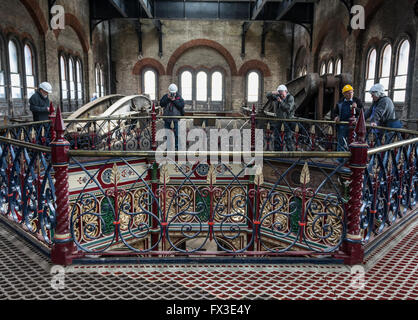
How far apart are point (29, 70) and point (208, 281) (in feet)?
36.6

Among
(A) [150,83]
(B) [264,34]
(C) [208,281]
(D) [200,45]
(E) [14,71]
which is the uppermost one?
(B) [264,34]

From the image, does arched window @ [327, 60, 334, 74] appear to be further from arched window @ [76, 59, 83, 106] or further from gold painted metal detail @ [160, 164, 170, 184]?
gold painted metal detail @ [160, 164, 170, 184]

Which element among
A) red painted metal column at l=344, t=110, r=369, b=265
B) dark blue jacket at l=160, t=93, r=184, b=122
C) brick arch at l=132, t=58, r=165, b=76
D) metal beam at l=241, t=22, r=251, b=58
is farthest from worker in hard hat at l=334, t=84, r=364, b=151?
brick arch at l=132, t=58, r=165, b=76

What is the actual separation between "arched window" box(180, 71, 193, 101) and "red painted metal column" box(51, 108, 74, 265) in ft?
60.6

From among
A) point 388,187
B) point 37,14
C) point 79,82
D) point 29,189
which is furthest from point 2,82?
point 388,187

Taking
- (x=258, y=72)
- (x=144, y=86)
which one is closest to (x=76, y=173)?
(x=144, y=86)

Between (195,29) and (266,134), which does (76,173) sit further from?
(195,29)

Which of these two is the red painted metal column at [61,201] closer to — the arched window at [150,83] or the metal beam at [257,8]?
the metal beam at [257,8]

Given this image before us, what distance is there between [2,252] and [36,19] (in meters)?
10.4

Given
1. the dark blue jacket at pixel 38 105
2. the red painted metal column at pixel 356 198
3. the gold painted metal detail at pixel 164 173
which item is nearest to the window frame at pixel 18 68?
the dark blue jacket at pixel 38 105

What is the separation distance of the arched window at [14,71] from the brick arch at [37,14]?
1235 millimetres

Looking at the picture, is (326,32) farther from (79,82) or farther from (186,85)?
(79,82)

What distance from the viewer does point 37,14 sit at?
36.9 feet
